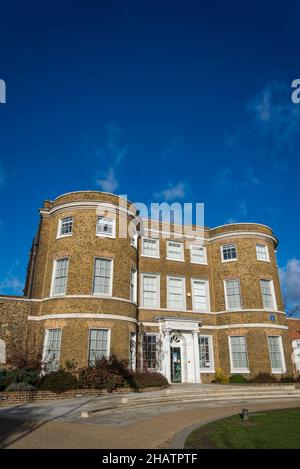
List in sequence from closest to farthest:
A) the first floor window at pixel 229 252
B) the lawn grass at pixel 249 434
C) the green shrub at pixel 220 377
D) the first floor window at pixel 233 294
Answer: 1. the lawn grass at pixel 249 434
2. the green shrub at pixel 220 377
3. the first floor window at pixel 233 294
4. the first floor window at pixel 229 252

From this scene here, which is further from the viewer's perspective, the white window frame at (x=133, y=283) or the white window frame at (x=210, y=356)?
the white window frame at (x=210, y=356)

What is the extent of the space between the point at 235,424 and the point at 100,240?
13.0 m

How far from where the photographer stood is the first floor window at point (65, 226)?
67.2ft

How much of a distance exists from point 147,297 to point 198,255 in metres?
5.68

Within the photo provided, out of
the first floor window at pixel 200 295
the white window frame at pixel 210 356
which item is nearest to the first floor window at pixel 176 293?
the first floor window at pixel 200 295

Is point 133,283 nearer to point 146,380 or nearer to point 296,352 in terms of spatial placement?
point 146,380

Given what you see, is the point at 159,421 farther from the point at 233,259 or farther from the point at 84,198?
the point at 233,259

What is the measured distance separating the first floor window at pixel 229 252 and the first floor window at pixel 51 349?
13338mm

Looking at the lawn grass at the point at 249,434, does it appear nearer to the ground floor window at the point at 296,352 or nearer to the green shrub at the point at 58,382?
the green shrub at the point at 58,382

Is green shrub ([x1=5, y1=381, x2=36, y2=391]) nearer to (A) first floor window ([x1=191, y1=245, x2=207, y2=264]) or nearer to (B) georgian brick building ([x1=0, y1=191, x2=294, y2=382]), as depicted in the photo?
(B) georgian brick building ([x1=0, y1=191, x2=294, y2=382])

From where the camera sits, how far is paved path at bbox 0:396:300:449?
7.12 metres

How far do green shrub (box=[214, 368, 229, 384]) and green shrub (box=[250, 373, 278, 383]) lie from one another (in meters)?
1.60

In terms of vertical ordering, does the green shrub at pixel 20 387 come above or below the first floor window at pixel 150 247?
below

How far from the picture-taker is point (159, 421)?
966 centimetres
